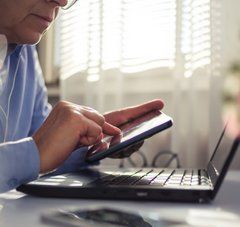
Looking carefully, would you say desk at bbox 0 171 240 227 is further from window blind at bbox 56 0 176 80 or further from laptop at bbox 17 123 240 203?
window blind at bbox 56 0 176 80

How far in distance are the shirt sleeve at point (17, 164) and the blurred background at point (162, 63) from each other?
0.71 meters

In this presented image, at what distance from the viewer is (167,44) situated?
4.52 ft

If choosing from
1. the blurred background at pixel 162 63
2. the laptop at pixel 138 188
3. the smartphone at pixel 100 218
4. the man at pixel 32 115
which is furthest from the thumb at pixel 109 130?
the blurred background at pixel 162 63

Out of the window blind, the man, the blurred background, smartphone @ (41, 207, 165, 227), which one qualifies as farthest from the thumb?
the window blind

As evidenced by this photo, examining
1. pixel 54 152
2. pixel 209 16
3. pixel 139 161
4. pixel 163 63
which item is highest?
pixel 209 16

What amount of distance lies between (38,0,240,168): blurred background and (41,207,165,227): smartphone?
80cm

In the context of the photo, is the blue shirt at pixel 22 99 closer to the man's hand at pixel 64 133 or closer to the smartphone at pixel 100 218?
the man's hand at pixel 64 133

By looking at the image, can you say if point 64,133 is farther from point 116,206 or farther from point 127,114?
point 127,114

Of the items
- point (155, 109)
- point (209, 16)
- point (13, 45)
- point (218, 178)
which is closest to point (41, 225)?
point (218, 178)

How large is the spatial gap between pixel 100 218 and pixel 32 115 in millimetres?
782

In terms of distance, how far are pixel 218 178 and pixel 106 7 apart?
103 cm

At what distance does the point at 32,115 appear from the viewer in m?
1.18

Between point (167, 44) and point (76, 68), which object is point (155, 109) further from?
point (76, 68)

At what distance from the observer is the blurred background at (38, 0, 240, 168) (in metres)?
1.27
